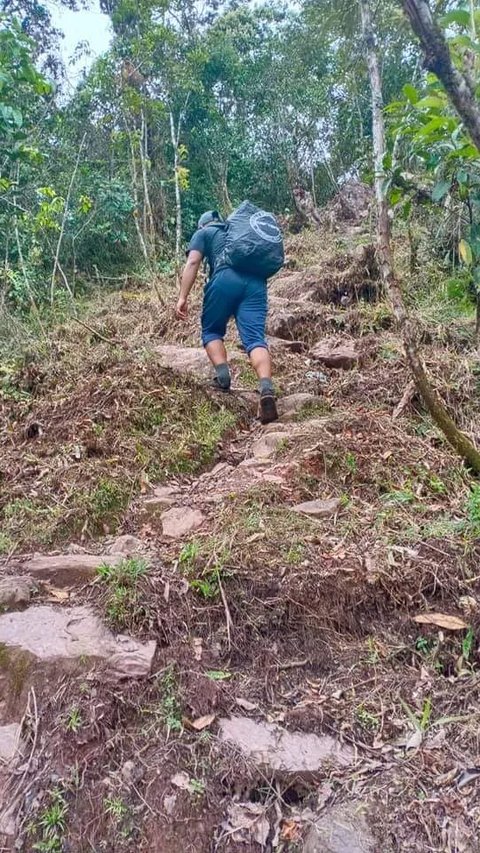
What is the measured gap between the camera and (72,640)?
6.31ft

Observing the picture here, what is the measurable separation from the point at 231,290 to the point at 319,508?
1.81 metres

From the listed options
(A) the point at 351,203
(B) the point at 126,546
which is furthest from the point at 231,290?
(A) the point at 351,203

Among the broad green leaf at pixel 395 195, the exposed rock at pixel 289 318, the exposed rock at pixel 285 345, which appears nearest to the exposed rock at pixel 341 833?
the broad green leaf at pixel 395 195

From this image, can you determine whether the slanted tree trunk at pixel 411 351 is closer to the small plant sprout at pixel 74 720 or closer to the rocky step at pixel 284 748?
the rocky step at pixel 284 748

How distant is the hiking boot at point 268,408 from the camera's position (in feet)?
12.0

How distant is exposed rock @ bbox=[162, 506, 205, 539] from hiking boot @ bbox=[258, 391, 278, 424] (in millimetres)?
1091

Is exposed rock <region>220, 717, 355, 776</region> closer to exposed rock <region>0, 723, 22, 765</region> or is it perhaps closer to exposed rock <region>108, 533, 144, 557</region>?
exposed rock <region>0, 723, 22, 765</region>

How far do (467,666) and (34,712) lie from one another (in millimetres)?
1419

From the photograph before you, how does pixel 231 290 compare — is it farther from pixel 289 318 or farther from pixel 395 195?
pixel 289 318

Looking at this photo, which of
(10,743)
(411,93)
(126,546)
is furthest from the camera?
(126,546)

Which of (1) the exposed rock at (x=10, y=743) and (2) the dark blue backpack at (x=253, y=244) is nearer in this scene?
(1) the exposed rock at (x=10, y=743)

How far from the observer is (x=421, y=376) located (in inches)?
112

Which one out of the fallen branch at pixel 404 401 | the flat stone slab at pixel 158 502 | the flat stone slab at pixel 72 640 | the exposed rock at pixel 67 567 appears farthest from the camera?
the fallen branch at pixel 404 401

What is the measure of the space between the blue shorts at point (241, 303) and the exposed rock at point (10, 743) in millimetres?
2632
